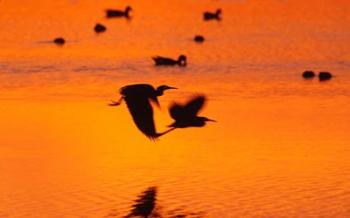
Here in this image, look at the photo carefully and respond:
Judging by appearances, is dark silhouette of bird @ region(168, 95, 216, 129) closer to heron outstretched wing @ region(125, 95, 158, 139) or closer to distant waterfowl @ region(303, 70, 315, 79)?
heron outstretched wing @ region(125, 95, 158, 139)

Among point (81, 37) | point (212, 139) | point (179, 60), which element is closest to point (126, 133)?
point (212, 139)

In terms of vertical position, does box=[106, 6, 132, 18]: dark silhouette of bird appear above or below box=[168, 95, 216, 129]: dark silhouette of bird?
above

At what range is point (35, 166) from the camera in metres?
21.7

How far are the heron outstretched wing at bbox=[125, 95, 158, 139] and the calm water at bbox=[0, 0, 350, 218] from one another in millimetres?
986

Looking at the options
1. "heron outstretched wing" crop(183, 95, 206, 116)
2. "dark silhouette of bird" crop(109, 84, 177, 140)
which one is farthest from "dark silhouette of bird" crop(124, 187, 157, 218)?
"heron outstretched wing" crop(183, 95, 206, 116)

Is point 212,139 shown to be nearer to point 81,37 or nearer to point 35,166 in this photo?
point 35,166

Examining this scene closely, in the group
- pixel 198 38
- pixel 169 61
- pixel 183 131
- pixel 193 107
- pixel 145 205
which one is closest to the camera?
pixel 145 205

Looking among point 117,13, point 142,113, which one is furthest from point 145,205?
point 117,13

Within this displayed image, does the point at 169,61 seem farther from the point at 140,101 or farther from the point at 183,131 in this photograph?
the point at 140,101

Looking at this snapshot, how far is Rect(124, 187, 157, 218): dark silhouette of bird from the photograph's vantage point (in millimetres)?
18438

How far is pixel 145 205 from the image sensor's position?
1894 cm

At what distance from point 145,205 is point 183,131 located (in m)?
6.20

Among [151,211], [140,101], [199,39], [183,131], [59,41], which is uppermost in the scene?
[199,39]

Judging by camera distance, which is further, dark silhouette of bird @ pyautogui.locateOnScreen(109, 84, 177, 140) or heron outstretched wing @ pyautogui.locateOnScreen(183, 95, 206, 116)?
dark silhouette of bird @ pyautogui.locateOnScreen(109, 84, 177, 140)
